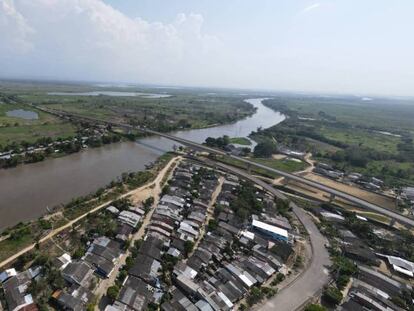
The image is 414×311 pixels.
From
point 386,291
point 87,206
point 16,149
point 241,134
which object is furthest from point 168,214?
point 241,134

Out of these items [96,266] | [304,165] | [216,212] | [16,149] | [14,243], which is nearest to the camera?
[96,266]

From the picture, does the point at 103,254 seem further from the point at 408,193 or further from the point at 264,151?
the point at 408,193

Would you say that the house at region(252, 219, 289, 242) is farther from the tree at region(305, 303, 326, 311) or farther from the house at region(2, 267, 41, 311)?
the house at region(2, 267, 41, 311)

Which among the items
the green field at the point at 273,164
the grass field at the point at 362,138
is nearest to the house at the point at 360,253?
the green field at the point at 273,164

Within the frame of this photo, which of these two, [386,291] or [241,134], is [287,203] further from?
[241,134]

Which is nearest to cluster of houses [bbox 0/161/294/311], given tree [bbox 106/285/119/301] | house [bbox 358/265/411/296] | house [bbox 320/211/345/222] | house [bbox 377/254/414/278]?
tree [bbox 106/285/119/301]

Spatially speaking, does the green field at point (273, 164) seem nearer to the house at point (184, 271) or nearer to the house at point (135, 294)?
the house at point (184, 271)

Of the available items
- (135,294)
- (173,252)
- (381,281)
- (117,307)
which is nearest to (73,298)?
(117,307)
